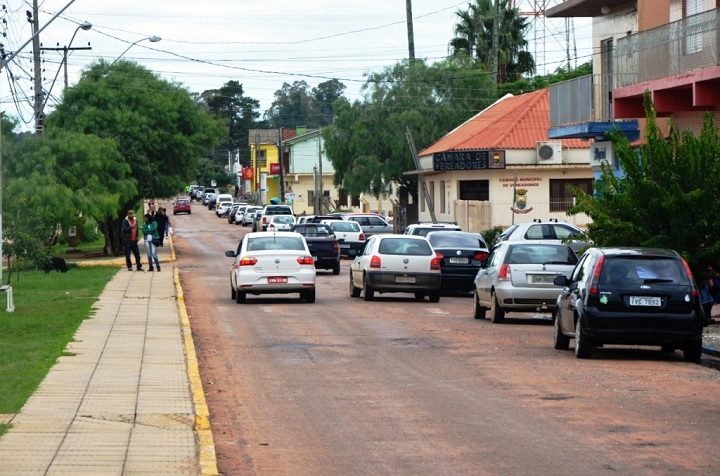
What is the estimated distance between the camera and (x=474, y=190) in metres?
61.3

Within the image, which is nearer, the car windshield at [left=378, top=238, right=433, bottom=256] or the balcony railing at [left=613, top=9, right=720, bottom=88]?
the balcony railing at [left=613, top=9, right=720, bottom=88]

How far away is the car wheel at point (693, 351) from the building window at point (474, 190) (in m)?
42.6

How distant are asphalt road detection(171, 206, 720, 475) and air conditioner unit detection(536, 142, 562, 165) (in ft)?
111

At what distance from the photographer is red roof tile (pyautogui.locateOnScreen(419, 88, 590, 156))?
58.8 meters

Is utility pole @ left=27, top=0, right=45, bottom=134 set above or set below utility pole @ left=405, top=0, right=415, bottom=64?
below

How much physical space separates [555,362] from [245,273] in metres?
12.4

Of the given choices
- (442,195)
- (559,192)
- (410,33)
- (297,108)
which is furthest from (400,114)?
(297,108)

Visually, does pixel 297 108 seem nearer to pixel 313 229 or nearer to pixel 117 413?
pixel 313 229

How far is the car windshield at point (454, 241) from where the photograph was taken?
3275cm

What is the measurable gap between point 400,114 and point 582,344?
177ft

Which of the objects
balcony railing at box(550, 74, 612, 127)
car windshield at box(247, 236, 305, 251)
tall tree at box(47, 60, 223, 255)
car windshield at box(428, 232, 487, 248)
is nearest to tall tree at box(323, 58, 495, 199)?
tall tree at box(47, 60, 223, 255)

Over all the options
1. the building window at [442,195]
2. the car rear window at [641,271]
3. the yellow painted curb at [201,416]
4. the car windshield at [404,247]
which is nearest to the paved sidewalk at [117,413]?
the yellow painted curb at [201,416]

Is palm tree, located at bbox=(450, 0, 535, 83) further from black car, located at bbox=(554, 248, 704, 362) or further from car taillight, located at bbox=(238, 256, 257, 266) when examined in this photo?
black car, located at bbox=(554, 248, 704, 362)

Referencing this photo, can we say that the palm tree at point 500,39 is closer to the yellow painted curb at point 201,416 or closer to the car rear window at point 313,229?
the car rear window at point 313,229
